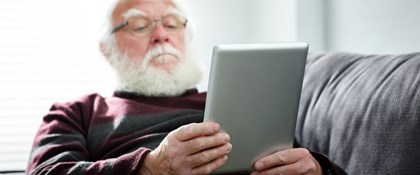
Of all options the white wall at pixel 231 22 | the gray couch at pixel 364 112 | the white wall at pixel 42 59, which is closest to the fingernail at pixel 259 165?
the gray couch at pixel 364 112

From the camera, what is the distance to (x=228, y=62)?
3.29 feet

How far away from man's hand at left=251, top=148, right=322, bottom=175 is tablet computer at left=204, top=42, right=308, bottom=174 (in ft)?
0.04

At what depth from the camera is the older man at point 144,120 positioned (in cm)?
102

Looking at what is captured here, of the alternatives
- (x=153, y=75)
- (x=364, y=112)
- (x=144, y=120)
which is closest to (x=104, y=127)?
(x=144, y=120)

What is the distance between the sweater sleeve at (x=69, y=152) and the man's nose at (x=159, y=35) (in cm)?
27

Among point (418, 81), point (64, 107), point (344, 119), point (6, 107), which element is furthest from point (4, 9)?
point (418, 81)

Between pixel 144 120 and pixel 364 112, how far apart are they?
0.53 m

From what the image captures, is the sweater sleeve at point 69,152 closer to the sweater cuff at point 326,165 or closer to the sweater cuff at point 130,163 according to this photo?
the sweater cuff at point 130,163

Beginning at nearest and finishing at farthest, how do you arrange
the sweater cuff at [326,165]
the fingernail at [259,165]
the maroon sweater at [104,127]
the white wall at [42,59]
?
the fingernail at [259,165]
the sweater cuff at [326,165]
the maroon sweater at [104,127]
the white wall at [42,59]

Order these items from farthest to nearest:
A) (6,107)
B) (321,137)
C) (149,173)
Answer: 1. (6,107)
2. (321,137)
3. (149,173)

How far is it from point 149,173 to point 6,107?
1.27 m

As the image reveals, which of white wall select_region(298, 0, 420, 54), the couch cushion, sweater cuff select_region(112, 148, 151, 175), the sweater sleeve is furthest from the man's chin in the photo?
white wall select_region(298, 0, 420, 54)

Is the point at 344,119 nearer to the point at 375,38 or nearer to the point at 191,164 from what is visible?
the point at 191,164

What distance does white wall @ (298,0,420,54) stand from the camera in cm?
170
